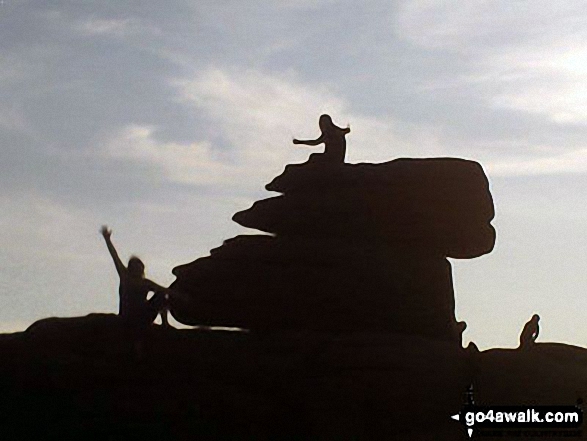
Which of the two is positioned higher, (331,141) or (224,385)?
(331,141)

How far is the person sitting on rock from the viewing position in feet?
114

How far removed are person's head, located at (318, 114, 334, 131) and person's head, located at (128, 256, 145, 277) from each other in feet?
26.9

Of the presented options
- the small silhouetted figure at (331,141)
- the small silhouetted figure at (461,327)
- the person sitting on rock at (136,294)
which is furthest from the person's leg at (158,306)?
the small silhouetted figure at (461,327)

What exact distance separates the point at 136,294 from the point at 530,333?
14477mm

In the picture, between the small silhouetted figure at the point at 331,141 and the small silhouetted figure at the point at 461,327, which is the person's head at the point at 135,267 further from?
the small silhouetted figure at the point at 461,327

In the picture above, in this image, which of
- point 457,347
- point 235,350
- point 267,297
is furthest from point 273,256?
point 457,347

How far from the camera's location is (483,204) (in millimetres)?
40594

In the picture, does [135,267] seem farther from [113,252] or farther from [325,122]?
[325,122]

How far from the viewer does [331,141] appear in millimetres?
39594

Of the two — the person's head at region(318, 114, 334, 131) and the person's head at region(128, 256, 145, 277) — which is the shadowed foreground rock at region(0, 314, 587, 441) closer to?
the person's head at region(128, 256, 145, 277)

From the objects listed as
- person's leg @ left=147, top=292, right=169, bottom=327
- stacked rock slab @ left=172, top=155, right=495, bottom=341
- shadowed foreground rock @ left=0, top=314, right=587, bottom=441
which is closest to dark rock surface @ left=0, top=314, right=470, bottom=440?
shadowed foreground rock @ left=0, top=314, right=587, bottom=441

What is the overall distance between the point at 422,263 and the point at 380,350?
519cm

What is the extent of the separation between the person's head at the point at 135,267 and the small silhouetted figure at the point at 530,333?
13.9 metres

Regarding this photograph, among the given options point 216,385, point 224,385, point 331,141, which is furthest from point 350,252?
point 216,385
